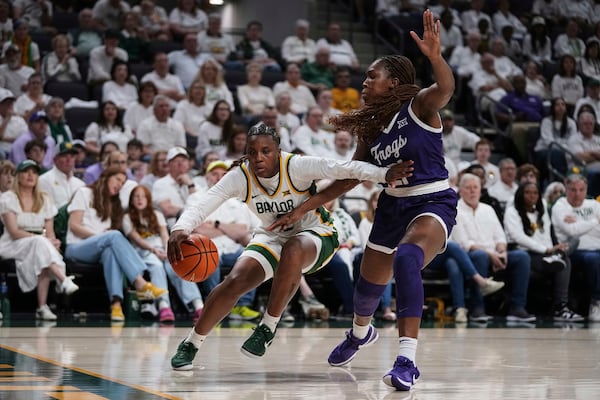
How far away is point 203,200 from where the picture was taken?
5070mm

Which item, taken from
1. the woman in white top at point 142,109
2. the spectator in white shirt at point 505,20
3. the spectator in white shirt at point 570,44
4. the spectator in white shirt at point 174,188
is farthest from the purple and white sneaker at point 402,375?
the spectator in white shirt at point 505,20

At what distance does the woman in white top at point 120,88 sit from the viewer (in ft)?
37.9

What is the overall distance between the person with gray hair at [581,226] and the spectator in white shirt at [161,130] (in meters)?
4.07

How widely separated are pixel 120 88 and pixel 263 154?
699cm

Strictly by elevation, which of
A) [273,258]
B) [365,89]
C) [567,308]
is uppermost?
[365,89]

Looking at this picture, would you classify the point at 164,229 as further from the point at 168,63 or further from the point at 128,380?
the point at 128,380

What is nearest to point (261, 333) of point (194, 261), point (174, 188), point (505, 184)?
point (194, 261)

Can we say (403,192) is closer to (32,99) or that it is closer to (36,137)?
(36,137)

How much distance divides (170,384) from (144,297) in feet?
15.6

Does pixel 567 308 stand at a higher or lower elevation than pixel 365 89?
lower

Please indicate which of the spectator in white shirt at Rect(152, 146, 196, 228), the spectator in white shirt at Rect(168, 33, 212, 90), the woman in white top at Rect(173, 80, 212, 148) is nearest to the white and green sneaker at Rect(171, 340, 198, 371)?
the spectator in white shirt at Rect(152, 146, 196, 228)

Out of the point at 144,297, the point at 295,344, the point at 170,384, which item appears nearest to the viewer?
the point at 170,384

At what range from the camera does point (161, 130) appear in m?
11.1

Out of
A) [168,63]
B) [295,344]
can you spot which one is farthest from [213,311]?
[168,63]
